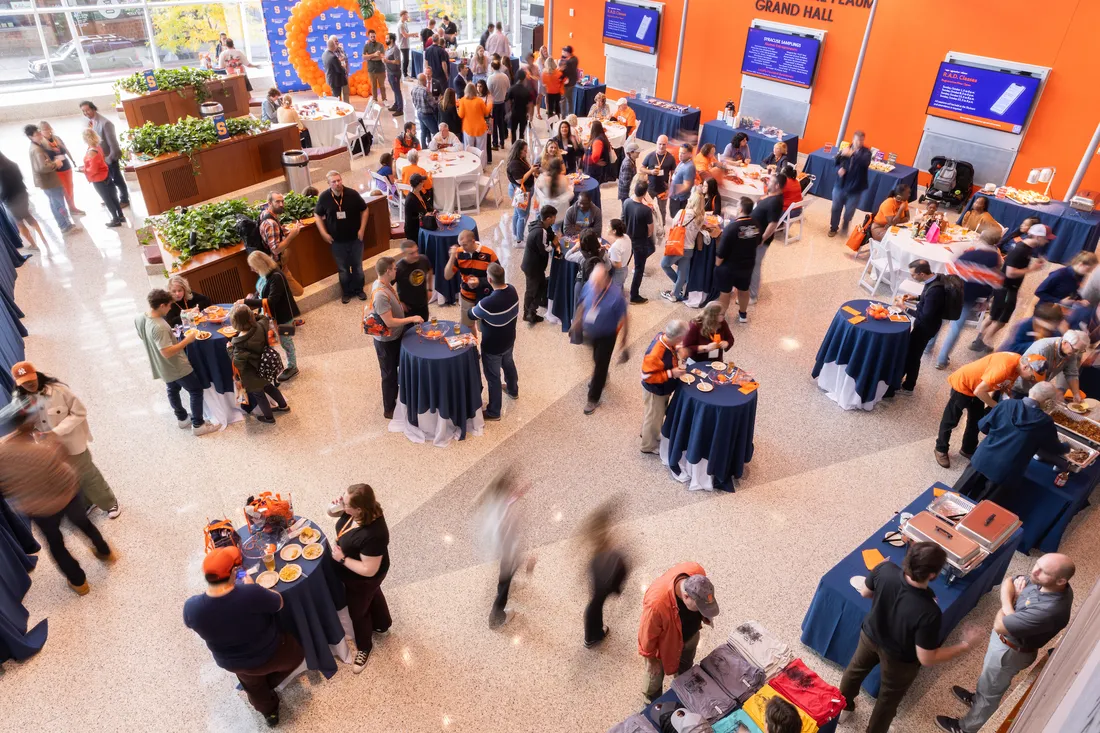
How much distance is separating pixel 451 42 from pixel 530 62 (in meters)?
2.68

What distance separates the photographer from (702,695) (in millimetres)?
3451

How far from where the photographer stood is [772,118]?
1309cm

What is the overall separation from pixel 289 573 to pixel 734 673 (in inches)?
96.0

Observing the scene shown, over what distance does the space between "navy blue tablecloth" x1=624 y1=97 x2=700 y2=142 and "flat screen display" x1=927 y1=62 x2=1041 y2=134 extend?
391 centimetres

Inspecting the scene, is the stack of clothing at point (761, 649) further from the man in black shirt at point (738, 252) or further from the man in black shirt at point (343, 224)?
the man in black shirt at point (343, 224)

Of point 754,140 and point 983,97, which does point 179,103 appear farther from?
point 983,97

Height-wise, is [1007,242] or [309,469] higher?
[1007,242]

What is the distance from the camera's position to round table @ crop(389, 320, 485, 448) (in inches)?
228

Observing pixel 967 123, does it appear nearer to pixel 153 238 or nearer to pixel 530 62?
pixel 530 62

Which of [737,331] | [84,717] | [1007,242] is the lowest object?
[84,717]

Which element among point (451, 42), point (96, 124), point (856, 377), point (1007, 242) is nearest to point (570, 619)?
point (856, 377)

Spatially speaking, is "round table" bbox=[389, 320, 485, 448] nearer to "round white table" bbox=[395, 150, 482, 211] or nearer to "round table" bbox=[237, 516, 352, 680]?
"round table" bbox=[237, 516, 352, 680]

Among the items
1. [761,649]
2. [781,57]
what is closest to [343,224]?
[761,649]

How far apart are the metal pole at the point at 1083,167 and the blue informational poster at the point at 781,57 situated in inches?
168
